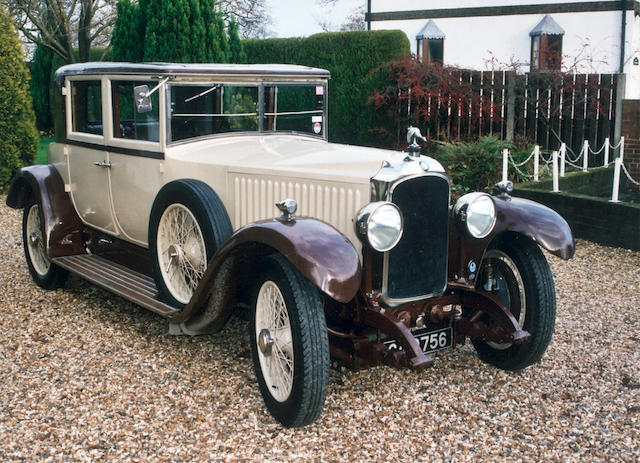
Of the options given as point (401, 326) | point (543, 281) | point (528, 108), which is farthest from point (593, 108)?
point (401, 326)

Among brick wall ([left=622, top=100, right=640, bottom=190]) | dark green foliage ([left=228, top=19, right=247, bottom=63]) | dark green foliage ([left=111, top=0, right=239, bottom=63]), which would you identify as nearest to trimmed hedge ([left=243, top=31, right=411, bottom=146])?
dark green foliage ([left=228, top=19, right=247, bottom=63])

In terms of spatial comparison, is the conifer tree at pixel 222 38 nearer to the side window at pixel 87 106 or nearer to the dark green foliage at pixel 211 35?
the dark green foliage at pixel 211 35

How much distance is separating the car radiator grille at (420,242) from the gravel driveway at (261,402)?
2.11 feet

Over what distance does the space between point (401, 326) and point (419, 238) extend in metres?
0.51

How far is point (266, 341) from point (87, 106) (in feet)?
9.45

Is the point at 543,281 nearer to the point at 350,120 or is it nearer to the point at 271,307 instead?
the point at 271,307

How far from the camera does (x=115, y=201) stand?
516 cm

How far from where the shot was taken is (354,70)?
11945 mm

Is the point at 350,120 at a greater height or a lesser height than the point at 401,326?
greater

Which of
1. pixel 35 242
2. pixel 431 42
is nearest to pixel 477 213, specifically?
pixel 35 242

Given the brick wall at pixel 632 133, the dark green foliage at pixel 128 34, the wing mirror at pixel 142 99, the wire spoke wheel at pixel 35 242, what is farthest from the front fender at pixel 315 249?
the dark green foliage at pixel 128 34

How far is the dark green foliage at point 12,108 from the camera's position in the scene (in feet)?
35.1

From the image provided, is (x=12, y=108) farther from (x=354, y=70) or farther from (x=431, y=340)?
(x=431, y=340)

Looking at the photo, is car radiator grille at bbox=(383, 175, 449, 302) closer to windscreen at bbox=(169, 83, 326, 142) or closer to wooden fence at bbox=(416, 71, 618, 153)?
windscreen at bbox=(169, 83, 326, 142)
